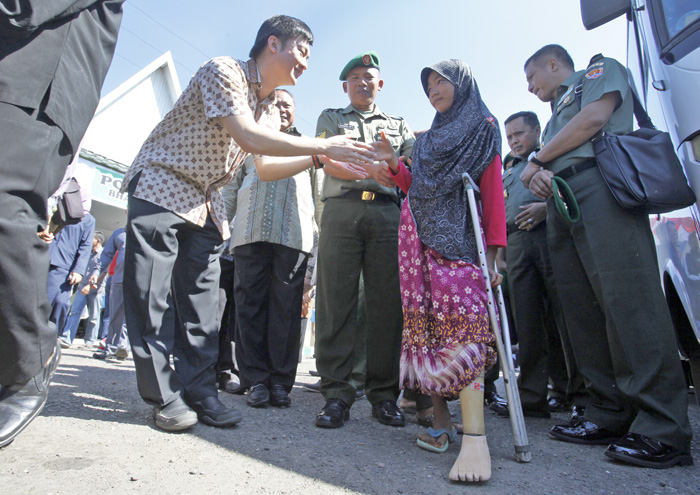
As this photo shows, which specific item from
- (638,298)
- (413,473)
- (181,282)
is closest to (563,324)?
(638,298)

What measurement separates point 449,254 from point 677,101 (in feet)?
4.15

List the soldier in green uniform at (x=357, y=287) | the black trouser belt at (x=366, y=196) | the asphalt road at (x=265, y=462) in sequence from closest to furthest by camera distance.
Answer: the asphalt road at (x=265, y=462) < the soldier in green uniform at (x=357, y=287) < the black trouser belt at (x=366, y=196)

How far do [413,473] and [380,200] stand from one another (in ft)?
5.52

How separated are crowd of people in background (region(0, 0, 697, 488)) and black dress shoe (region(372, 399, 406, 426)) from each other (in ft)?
0.03

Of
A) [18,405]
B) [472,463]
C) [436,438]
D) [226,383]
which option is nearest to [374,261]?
[436,438]

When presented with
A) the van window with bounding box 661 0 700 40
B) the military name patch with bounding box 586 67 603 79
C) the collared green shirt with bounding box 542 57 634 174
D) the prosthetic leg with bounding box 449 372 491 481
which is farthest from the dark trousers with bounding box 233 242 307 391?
the van window with bounding box 661 0 700 40

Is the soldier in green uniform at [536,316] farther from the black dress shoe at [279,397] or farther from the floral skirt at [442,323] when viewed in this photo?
the black dress shoe at [279,397]

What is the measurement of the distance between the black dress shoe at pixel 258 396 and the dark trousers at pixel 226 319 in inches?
39.4

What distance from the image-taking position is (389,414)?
107 inches

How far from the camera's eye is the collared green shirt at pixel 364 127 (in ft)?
10.8

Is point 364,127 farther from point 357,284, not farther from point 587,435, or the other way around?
point 587,435

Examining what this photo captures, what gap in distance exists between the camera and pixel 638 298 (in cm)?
226

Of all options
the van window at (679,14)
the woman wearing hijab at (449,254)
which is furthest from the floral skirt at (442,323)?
the van window at (679,14)

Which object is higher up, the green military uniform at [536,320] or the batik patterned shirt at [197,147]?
the batik patterned shirt at [197,147]
